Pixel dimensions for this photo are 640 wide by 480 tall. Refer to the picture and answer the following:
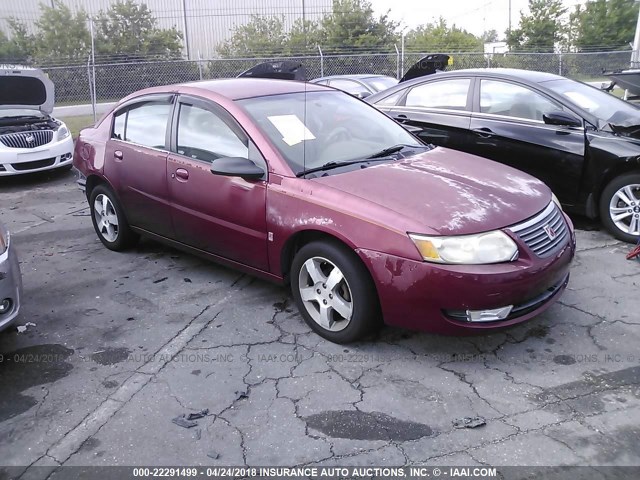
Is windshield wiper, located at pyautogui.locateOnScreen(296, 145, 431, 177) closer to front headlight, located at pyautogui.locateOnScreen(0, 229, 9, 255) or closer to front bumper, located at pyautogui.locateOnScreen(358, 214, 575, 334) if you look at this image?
front bumper, located at pyautogui.locateOnScreen(358, 214, 575, 334)

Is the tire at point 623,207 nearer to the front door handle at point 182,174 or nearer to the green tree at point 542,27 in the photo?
the front door handle at point 182,174

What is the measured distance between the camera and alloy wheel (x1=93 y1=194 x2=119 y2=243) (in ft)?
17.4

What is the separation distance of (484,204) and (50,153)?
7.46 m

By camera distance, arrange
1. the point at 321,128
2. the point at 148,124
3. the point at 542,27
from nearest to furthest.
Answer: the point at 321,128, the point at 148,124, the point at 542,27

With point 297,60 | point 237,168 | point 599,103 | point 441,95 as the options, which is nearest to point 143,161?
point 237,168

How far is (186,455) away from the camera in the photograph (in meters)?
2.72

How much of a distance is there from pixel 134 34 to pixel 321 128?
19.2 metres

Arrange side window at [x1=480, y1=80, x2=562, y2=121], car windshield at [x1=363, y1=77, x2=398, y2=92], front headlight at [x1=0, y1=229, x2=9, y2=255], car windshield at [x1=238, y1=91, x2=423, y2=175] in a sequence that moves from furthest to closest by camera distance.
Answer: car windshield at [x1=363, y1=77, x2=398, y2=92] → side window at [x1=480, y1=80, x2=562, y2=121] → car windshield at [x1=238, y1=91, x2=423, y2=175] → front headlight at [x1=0, y1=229, x2=9, y2=255]

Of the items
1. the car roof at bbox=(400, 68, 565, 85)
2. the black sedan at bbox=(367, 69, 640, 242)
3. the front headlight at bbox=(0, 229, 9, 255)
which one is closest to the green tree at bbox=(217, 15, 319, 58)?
the car roof at bbox=(400, 68, 565, 85)

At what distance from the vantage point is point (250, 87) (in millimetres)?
4461

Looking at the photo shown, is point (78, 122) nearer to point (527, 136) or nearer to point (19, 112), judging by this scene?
point (19, 112)

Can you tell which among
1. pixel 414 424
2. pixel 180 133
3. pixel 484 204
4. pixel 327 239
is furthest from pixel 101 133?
pixel 414 424

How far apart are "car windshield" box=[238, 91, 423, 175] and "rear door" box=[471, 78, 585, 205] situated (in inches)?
61.4

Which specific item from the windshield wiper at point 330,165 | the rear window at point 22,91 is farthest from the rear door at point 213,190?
the rear window at point 22,91
